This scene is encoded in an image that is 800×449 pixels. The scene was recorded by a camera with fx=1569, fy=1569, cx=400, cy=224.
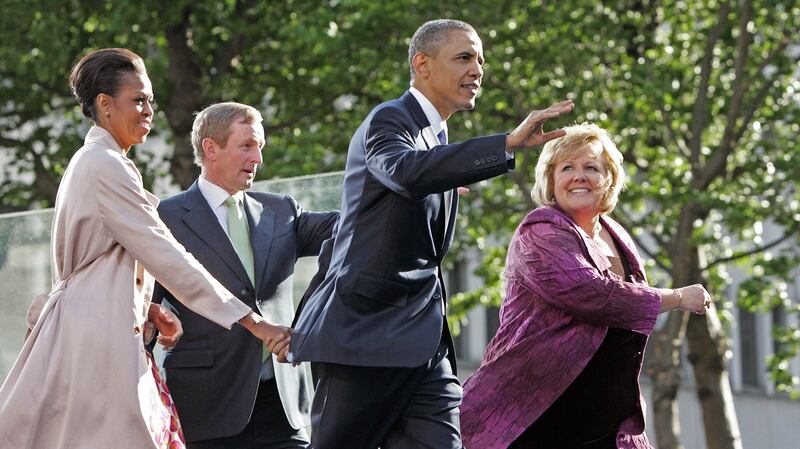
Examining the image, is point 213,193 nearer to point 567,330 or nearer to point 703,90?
point 567,330

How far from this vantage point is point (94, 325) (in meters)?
4.35

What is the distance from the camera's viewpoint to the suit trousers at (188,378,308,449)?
225 inches

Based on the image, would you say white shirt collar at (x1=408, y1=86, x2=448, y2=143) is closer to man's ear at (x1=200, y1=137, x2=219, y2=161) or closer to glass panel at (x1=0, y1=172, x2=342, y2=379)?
man's ear at (x1=200, y1=137, x2=219, y2=161)

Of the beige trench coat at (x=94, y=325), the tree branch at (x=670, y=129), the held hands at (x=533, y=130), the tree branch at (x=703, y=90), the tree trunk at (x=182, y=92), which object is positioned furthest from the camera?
the tree trunk at (x=182, y=92)

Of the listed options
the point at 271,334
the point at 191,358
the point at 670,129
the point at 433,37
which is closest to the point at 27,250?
the point at 191,358

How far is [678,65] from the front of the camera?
634 inches

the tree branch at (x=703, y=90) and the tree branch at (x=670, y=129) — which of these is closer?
the tree branch at (x=703, y=90)

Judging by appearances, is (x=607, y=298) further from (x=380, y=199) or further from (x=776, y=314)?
A: (x=776, y=314)

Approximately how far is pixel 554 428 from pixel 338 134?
39.9ft

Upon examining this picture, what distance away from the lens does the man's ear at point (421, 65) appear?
4852mm

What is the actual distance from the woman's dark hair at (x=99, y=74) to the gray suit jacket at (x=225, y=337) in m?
1.11

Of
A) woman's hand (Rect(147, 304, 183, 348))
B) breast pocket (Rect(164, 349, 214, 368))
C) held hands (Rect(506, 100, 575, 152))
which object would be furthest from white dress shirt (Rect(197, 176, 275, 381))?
held hands (Rect(506, 100, 575, 152))

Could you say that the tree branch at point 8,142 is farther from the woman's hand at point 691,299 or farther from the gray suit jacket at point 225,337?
the woman's hand at point 691,299

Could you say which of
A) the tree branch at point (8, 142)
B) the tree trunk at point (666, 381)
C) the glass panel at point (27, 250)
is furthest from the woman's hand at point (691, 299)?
the tree branch at point (8, 142)
